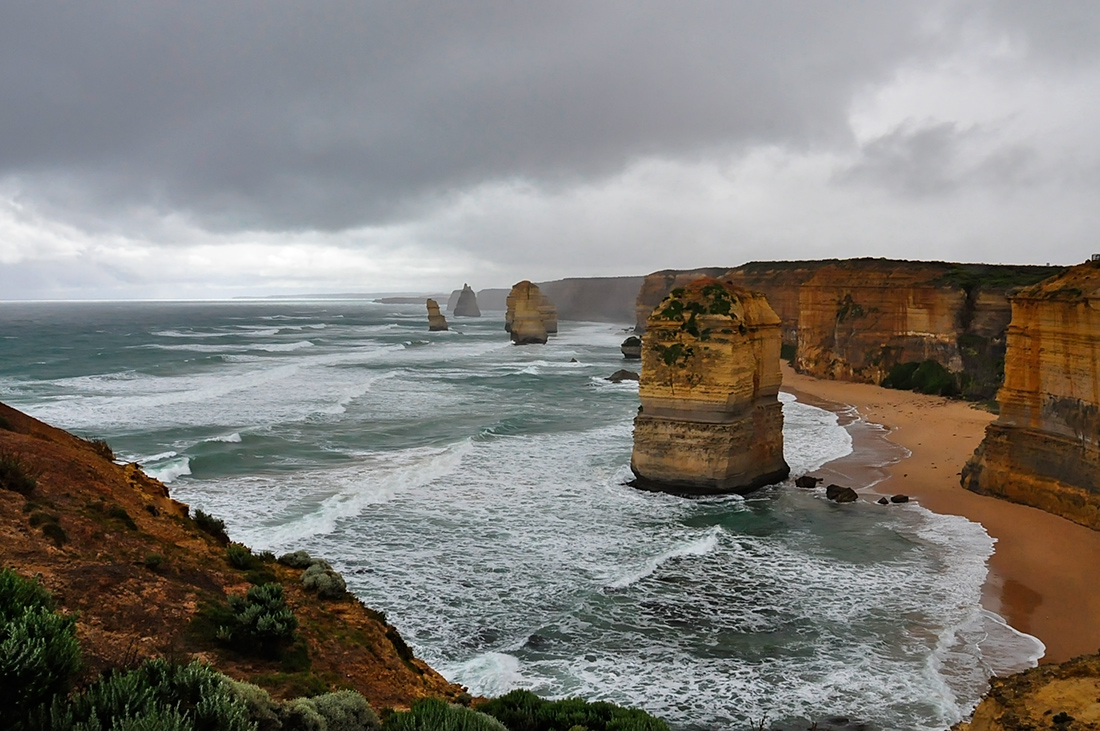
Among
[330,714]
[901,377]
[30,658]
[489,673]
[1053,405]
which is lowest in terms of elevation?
[489,673]

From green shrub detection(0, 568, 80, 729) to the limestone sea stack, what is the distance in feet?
57.7

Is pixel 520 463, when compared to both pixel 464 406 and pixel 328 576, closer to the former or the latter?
pixel 464 406

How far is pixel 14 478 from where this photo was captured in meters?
9.08

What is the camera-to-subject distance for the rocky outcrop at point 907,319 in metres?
37.5

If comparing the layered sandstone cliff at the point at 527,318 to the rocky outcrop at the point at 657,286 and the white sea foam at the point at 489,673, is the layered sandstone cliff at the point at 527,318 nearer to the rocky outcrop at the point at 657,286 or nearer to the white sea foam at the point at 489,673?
the rocky outcrop at the point at 657,286

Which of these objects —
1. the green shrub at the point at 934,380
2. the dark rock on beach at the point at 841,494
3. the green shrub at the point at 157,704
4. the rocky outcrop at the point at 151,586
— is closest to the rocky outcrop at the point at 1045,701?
the rocky outcrop at the point at 151,586

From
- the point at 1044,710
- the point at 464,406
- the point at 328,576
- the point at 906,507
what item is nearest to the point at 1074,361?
the point at 906,507

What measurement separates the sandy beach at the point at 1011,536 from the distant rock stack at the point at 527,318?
160 ft

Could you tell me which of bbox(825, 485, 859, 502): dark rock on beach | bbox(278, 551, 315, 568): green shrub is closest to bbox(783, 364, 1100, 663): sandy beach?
bbox(825, 485, 859, 502): dark rock on beach

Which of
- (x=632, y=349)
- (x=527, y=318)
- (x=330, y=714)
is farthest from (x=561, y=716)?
(x=527, y=318)

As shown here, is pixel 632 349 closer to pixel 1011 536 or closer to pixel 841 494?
pixel 841 494

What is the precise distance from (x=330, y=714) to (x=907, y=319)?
42.9m

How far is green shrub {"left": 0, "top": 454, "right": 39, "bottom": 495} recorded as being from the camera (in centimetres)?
899

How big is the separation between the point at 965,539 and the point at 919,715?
8.91 meters
